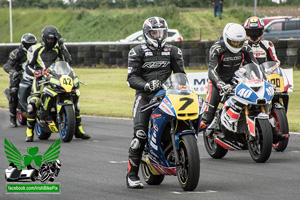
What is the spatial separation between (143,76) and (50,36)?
4.77 m

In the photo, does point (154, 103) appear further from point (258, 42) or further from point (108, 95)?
point (108, 95)

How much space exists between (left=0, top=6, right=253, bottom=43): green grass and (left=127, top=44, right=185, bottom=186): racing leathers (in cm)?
3238

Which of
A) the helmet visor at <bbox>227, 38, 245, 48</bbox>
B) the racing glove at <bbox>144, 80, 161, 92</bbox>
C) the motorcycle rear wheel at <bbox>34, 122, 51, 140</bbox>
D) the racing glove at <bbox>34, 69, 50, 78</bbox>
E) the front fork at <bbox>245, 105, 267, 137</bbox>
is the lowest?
the motorcycle rear wheel at <bbox>34, 122, 51, 140</bbox>

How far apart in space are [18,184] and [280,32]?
27.9 metres

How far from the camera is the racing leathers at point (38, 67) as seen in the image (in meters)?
12.3

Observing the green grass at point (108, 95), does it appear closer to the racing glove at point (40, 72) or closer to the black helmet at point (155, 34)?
the racing glove at point (40, 72)

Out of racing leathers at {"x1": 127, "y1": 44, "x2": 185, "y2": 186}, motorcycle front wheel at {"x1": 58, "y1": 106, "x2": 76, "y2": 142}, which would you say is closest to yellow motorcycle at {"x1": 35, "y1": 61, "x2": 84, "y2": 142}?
motorcycle front wheel at {"x1": 58, "y1": 106, "x2": 76, "y2": 142}

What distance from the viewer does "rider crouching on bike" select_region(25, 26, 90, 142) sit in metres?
12.2

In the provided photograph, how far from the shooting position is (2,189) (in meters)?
7.48

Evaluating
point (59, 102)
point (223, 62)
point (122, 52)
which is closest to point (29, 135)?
point (59, 102)

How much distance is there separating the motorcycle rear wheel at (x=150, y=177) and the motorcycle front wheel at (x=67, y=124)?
3.63 m

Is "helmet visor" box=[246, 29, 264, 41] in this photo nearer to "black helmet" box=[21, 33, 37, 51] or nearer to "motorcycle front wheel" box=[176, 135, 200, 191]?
"motorcycle front wheel" box=[176, 135, 200, 191]

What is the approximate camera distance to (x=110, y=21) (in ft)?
163

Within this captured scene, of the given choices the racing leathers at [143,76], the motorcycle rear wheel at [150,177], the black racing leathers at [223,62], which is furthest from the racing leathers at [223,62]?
the motorcycle rear wheel at [150,177]
